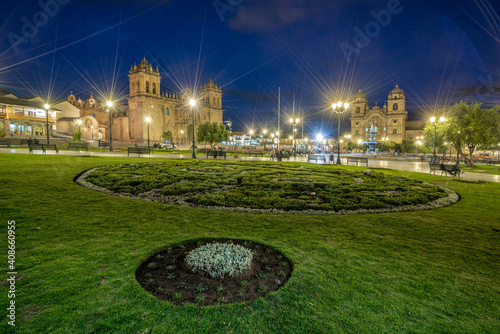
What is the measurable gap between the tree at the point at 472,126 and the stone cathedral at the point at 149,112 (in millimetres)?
57709

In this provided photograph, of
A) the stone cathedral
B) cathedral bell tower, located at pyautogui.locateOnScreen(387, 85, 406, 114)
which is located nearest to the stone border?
the stone cathedral

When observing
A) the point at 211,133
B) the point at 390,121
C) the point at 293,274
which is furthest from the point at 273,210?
the point at 390,121

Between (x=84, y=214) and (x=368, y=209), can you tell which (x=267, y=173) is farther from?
(x=84, y=214)

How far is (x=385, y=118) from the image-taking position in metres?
89.4

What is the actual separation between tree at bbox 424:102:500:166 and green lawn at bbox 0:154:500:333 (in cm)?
2853

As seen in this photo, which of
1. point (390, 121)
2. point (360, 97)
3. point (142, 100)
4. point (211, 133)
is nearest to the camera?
point (211, 133)

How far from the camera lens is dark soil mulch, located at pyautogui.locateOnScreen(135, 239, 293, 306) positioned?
3.05 meters

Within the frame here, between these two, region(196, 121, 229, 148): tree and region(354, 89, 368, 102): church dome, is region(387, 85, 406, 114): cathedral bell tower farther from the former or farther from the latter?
region(196, 121, 229, 148): tree

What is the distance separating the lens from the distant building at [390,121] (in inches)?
3438

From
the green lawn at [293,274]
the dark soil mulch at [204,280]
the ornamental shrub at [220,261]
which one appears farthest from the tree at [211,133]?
the ornamental shrub at [220,261]

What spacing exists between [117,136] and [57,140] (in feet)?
109

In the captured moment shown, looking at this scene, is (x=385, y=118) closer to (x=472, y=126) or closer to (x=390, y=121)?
(x=390, y=121)

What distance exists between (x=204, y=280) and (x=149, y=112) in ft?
245

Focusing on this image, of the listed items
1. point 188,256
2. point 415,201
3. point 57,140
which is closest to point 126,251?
point 188,256
